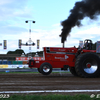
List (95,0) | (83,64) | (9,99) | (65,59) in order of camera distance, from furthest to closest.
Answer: (95,0)
(65,59)
(83,64)
(9,99)

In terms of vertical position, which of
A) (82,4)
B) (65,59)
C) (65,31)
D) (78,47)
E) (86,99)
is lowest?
(86,99)

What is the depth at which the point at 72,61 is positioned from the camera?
9422mm

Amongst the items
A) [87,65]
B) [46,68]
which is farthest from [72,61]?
[46,68]

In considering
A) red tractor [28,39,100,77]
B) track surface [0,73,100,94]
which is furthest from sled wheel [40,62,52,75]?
track surface [0,73,100,94]

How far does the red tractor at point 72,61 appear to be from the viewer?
8.73 metres

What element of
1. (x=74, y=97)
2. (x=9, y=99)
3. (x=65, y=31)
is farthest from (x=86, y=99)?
(x=65, y=31)

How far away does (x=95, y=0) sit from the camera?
37.0 feet

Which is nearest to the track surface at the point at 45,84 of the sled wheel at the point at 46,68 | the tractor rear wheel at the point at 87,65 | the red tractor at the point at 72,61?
the tractor rear wheel at the point at 87,65

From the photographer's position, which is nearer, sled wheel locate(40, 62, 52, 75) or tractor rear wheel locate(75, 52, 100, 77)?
tractor rear wheel locate(75, 52, 100, 77)

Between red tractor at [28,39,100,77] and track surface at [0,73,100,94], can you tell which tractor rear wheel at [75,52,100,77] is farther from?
track surface at [0,73,100,94]

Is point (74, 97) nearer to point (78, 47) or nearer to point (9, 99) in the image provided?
point (9, 99)

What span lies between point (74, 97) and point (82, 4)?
8.67m

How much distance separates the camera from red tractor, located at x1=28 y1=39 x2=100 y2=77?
344 inches

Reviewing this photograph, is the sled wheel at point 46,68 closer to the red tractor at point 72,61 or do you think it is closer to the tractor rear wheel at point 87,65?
the red tractor at point 72,61
